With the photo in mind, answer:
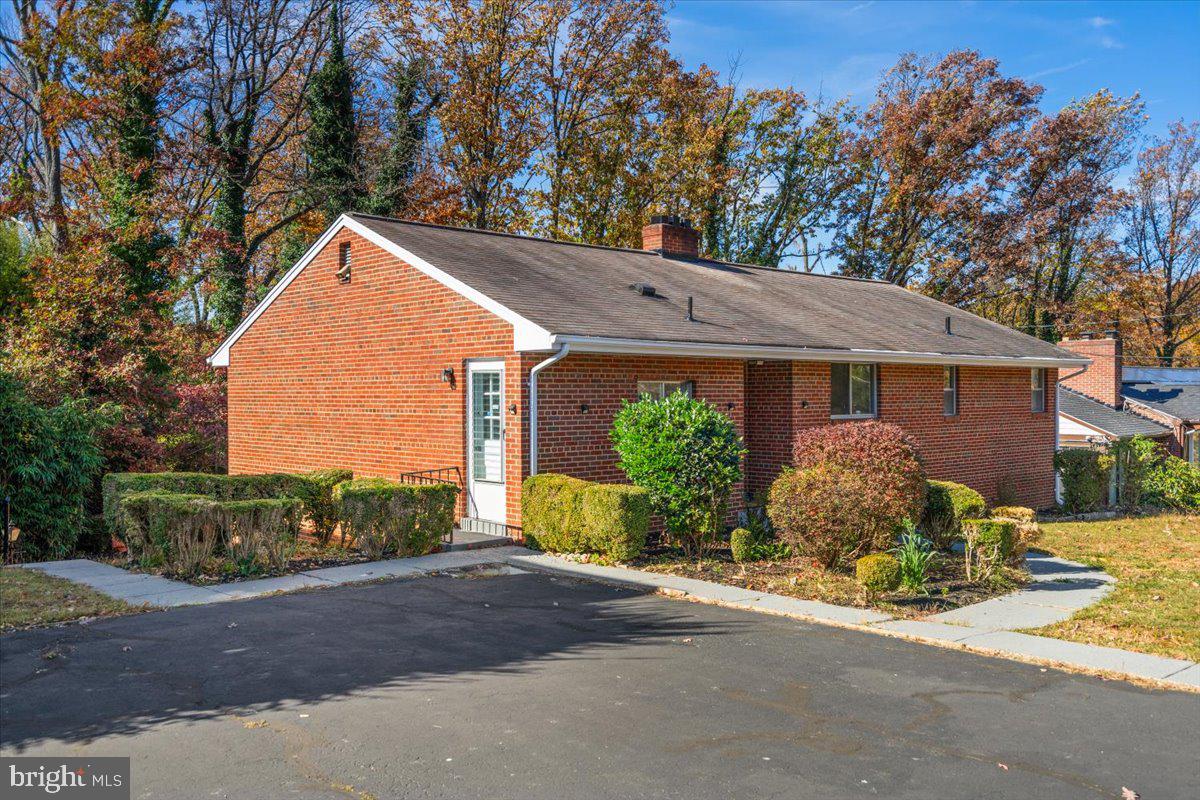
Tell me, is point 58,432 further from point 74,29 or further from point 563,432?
point 74,29

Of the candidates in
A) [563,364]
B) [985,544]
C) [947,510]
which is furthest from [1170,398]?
[563,364]

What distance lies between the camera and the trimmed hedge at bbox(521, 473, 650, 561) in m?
11.5

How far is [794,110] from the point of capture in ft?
124

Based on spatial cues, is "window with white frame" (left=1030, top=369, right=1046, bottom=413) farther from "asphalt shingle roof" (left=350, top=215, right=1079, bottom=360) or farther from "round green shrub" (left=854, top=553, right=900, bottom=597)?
"round green shrub" (left=854, top=553, right=900, bottom=597)

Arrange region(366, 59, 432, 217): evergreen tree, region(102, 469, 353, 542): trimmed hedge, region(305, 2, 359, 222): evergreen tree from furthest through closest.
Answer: region(366, 59, 432, 217): evergreen tree
region(305, 2, 359, 222): evergreen tree
region(102, 469, 353, 542): trimmed hedge

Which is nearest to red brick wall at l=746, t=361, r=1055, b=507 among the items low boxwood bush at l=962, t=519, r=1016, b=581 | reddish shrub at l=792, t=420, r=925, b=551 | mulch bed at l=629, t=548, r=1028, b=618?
low boxwood bush at l=962, t=519, r=1016, b=581

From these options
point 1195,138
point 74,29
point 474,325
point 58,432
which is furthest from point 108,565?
point 1195,138

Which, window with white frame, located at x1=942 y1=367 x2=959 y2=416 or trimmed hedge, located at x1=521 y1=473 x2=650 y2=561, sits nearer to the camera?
trimmed hedge, located at x1=521 y1=473 x2=650 y2=561

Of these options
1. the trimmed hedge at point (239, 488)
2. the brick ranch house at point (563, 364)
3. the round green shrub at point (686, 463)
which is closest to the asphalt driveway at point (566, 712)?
the round green shrub at point (686, 463)

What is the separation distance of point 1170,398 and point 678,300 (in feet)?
87.6

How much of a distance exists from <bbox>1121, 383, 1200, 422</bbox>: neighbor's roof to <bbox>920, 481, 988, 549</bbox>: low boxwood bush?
80.9 ft

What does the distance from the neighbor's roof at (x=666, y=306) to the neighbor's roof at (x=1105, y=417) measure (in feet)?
21.6

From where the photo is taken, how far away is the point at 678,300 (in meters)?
16.5

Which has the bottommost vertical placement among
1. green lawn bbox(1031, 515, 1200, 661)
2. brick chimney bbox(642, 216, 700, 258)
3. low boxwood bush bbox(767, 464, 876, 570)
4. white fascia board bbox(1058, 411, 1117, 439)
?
green lawn bbox(1031, 515, 1200, 661)
